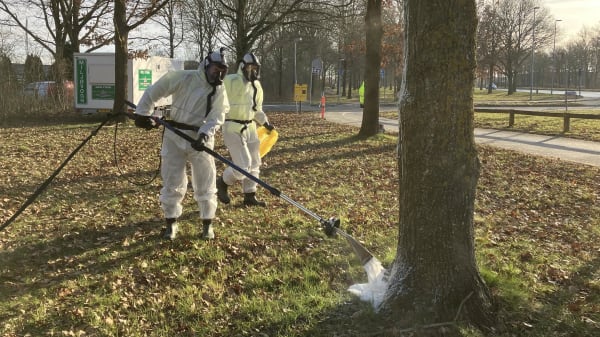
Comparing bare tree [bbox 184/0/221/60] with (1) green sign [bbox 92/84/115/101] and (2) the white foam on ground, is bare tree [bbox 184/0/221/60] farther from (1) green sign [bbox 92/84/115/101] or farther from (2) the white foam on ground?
(2) the white foam on ground

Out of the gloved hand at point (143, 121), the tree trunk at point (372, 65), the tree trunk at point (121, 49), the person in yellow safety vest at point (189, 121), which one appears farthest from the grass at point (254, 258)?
the tree trunk at point (121, 49)

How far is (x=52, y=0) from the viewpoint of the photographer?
2650 cm

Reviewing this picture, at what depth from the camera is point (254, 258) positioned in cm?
497

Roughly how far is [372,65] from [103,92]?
36.8 feet

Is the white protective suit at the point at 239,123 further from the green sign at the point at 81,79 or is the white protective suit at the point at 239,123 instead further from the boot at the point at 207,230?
the green sign at the point at 81,79

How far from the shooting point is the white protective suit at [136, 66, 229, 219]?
17.0ft

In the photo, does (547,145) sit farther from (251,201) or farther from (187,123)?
(187,123)

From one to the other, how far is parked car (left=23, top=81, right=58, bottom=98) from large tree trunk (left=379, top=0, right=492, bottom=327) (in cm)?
2029

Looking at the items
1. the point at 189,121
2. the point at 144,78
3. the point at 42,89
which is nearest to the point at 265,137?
the point at 189,121

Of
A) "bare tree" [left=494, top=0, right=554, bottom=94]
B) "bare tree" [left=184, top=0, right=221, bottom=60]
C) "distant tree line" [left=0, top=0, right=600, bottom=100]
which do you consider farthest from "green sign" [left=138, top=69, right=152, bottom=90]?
"bare tree" [left=494, top=0, right=554, bottom=94]

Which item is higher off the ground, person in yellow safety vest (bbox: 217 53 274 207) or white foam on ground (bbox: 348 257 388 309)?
person in yellow safety vest (bbox: 217 53 274 207)

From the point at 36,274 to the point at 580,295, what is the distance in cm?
469

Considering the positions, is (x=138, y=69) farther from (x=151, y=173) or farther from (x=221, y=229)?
(x=221, y=229)

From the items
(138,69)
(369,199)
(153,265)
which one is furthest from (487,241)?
(138,69)
